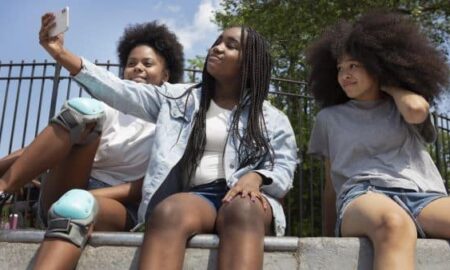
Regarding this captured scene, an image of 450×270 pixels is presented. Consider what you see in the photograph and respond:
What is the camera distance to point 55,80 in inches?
245

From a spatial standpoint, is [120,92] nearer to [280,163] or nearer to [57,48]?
[57,48]

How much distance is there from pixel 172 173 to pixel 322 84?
1.06 metres

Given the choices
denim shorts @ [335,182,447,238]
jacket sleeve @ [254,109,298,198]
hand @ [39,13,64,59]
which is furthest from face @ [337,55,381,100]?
hand @ [39,13,64,59]

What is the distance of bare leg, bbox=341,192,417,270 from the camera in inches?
72.9

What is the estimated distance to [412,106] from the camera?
2.39 metres

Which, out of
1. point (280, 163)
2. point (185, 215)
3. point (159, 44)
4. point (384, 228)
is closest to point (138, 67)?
point (159, 44)

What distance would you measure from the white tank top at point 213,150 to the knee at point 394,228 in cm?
76

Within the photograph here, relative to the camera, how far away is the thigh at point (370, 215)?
198 cm

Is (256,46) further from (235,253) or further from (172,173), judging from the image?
(235,253)

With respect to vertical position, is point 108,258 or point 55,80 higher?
point 55,80

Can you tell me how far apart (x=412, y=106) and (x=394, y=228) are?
28.0 inches

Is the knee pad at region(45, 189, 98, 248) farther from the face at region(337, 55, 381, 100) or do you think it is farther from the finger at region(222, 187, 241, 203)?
the face at region(337, 55, 381, 100)

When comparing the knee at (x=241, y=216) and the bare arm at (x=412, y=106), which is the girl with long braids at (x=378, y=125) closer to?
the bare arm at (x=412, y=106)

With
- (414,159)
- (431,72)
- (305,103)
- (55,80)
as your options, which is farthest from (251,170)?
(55,80)
